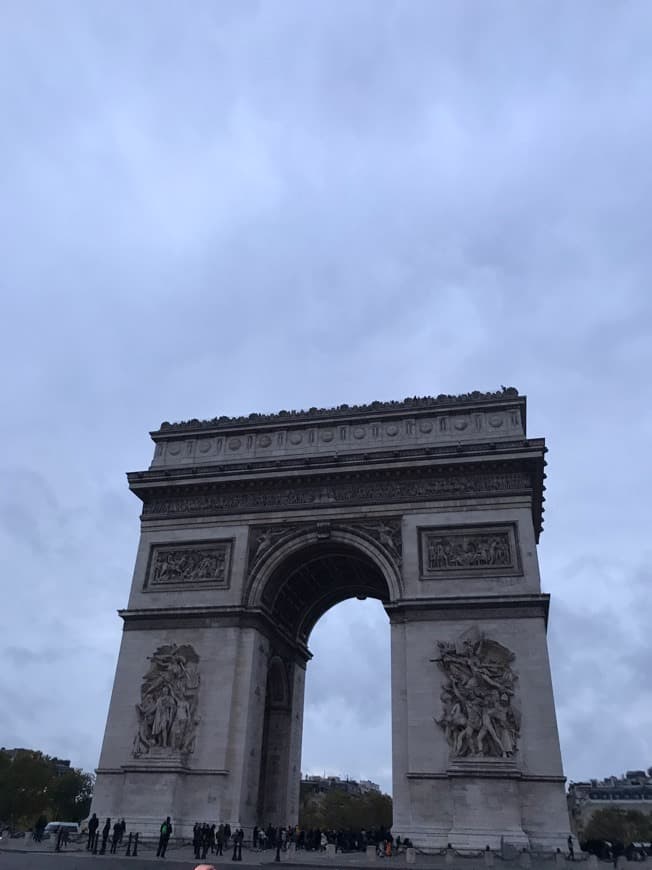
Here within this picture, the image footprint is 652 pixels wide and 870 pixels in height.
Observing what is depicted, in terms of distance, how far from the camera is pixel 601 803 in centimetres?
10406

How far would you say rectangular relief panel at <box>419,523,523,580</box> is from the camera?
964 inches

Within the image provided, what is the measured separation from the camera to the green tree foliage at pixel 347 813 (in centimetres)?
6506

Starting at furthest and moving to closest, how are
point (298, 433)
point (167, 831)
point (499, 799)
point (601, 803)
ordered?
point (601, 803) < point (298, 433) < point (499, 799) < point (167, 831)

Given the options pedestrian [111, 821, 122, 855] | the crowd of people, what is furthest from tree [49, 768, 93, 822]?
pedestrian [111, 821, 122, 855]

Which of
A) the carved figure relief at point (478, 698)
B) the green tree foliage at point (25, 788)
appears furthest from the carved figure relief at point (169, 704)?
the green tree foliage at point (25, 788)

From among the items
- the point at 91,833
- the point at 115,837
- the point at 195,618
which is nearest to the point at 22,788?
the point at 195,618

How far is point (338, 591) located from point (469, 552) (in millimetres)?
8435

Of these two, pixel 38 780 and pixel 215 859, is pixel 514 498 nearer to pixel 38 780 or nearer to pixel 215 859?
pixel 215 859

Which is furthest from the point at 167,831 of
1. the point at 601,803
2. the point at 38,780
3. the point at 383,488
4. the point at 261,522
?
the point at 601,803

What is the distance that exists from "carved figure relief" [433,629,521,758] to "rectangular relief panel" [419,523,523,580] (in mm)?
2161

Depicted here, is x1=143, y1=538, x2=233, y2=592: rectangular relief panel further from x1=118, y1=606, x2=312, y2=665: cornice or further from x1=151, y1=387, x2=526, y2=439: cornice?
x1=151, y1=387, x2=526, y2=439: cornice

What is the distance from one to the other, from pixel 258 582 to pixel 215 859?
9290mm

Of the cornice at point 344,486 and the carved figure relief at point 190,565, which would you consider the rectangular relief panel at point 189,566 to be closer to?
the carved figure relief at point 190,565

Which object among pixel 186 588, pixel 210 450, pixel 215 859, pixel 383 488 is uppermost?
pixel 210 450
